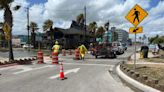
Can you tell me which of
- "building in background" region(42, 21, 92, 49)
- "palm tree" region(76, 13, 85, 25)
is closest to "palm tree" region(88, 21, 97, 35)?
"palm tree" region(76, 13, 85, 25)

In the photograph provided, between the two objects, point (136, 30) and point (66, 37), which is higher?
point (66, 37)

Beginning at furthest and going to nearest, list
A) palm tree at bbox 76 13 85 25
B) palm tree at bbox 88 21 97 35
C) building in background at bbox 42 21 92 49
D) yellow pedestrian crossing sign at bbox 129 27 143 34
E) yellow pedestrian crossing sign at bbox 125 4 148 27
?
palm tree at bbox 88 21 97 35 < palm tree at bbox 76 13 85 25 < building in background at bbox 42 21 92 49 < yellow pedestrian crossing sign at bbox 129 27 143 34 < yellow pedestrian crossing sign at bbox 125 4 148 27

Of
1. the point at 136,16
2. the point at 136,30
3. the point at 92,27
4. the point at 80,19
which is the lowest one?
the point at 136,30

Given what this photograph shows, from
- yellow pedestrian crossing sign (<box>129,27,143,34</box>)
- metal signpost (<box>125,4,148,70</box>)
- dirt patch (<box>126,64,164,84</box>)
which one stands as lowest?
dirt patch (<box>126,64,164,84</box>)

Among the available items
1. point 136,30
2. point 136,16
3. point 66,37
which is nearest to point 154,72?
point 136,30

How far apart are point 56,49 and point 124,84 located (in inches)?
535

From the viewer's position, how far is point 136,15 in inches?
587

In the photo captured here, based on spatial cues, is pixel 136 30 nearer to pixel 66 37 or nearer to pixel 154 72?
pixel 154 72

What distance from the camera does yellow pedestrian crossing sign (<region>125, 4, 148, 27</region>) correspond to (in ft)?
48.5

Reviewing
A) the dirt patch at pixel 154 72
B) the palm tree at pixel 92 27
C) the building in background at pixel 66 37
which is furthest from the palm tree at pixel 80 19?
the dirt patch at pixel 154 72

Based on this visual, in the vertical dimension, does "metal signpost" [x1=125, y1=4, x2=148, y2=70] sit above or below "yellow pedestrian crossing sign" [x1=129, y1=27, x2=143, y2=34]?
above

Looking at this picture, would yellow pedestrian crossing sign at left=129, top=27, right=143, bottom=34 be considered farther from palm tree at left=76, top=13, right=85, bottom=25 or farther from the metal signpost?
palm tree at left=76, top=13, right=85, bottom=25

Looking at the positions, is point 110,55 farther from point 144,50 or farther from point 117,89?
point 117,89

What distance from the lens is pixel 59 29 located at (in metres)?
70.4
